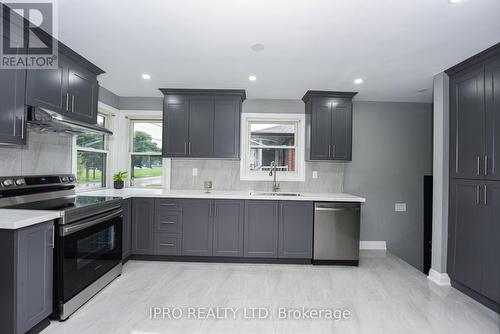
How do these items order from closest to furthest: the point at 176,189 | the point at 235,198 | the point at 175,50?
the point at 175,50 → the point at 235,198 → the point at 176,189

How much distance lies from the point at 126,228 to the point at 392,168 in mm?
4022

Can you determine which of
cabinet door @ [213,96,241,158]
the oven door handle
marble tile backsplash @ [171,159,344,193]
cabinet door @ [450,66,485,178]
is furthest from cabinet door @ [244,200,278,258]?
cabinet door @ [450,66,485,178]

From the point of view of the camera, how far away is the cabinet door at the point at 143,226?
136 inches

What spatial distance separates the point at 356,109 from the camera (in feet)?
13.7

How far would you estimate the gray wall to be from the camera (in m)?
4.12

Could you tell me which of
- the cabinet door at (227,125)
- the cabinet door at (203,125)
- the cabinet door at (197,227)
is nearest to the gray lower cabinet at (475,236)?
the cabinet door at (227,125)

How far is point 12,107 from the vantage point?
2.01 m

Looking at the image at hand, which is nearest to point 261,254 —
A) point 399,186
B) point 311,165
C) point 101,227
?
point 311,165

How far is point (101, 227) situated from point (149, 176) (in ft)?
5.59

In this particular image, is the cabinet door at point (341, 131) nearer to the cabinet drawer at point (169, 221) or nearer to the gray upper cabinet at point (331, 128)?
the gray upper cabinet at point (331, 128)

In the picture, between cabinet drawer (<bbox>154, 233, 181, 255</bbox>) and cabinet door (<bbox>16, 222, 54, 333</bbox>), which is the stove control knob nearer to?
cabinet door (<bbox>16, 222, 54, 333</bbox>)

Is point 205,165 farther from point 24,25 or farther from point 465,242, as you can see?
point 465,242

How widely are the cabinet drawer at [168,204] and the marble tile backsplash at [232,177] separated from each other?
0.66m

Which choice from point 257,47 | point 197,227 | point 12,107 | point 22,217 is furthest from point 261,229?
point 12,107
